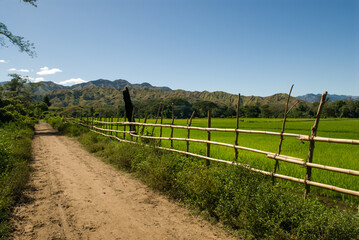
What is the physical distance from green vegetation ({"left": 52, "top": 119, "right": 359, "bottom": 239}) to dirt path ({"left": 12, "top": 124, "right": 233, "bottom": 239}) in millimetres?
301

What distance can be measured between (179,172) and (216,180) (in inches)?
43.7

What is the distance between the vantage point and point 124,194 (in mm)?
4910

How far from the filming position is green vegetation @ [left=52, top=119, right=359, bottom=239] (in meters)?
2.66

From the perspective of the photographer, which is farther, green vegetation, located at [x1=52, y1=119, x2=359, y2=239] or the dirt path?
the dirt path

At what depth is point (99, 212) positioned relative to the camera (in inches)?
157

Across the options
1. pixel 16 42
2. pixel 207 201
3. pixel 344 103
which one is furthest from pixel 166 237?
pixel 344 103

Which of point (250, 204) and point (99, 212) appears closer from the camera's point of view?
point (250, 204)

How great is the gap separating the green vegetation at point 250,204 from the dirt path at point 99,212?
0.30m

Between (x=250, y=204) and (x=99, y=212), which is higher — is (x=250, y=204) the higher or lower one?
the higher one

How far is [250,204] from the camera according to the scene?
331cm

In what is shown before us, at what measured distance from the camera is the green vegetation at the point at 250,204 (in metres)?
2.66

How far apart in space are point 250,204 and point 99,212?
2.75 m

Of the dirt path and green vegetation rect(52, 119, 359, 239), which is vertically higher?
green vegetation rect(52, 119, 359, 239)

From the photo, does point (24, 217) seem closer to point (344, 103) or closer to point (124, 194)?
point (124, 194)
